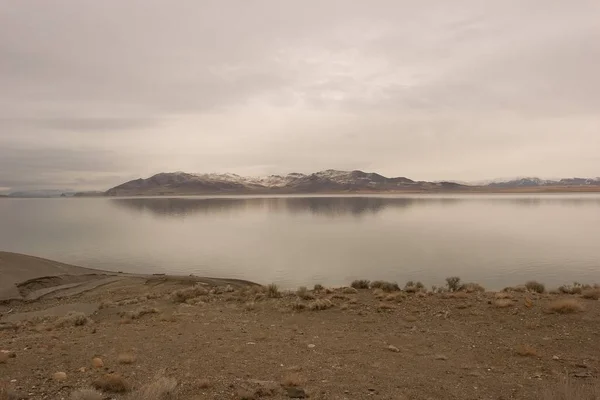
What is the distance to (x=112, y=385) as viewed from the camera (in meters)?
5.96

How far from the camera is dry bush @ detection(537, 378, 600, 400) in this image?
16.6ft

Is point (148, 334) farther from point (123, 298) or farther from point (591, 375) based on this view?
point (591, 375)

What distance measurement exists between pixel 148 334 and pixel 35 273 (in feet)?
45.2

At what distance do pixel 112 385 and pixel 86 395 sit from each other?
60cm

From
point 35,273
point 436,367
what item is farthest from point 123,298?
point 436,367

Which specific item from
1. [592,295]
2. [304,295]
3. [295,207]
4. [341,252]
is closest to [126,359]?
[304,295]

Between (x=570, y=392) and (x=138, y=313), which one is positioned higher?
(x=570, y=392)

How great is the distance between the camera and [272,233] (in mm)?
39875

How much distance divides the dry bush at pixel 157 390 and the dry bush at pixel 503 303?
26.4ft

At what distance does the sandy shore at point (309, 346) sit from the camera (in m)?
6.02

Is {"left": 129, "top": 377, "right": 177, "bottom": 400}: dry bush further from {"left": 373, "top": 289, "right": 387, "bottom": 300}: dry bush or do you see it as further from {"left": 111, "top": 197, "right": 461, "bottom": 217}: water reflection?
{"left": 111, "top": 197, "right": 461, "bottom": 217}: water reflection

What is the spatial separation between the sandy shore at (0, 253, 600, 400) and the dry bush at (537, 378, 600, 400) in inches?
1.3

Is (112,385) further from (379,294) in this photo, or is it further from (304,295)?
(379,294)

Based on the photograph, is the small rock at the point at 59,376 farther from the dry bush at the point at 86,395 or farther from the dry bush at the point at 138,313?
the dry bush at the point at 138,313
